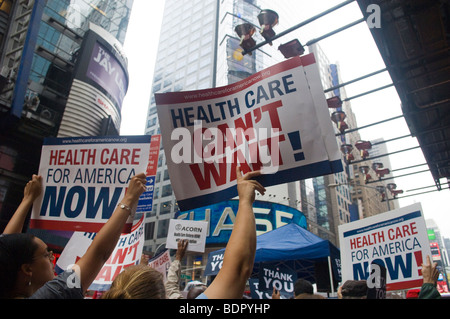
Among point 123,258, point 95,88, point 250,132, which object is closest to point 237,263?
point 250,132

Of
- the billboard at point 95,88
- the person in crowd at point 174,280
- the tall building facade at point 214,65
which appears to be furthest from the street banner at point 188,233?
the tall building facade at point 214,65

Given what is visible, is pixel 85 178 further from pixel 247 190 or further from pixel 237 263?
pixel 237 263

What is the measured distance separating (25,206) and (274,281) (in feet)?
16.0

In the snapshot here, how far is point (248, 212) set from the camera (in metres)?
1.45

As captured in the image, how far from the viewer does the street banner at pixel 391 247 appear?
187 inches

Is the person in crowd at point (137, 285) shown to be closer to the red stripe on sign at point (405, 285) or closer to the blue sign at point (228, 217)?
the red stripe on sign at point (405, 285)

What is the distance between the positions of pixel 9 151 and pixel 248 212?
1323 centimetres

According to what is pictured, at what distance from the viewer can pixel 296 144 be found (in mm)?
2250

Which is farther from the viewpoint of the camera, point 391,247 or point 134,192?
point 391,247

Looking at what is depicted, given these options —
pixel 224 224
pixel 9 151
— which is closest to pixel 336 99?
pixel 9 151

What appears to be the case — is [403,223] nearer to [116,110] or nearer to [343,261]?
[343,261]

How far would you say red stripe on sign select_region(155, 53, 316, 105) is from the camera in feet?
7.97

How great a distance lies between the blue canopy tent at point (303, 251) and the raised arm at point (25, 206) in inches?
195
